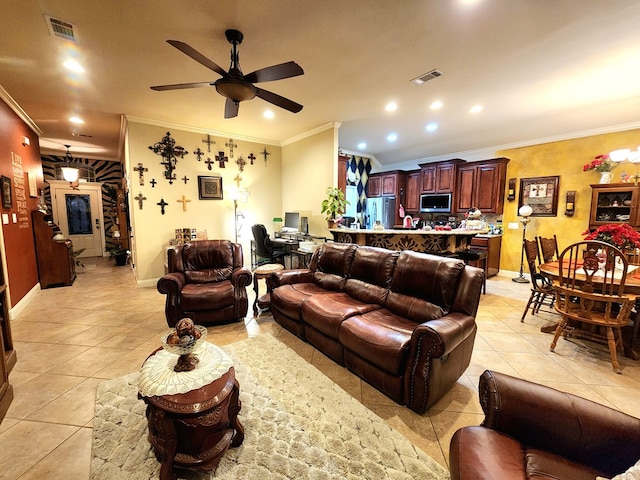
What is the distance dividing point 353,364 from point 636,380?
2410 millimetres

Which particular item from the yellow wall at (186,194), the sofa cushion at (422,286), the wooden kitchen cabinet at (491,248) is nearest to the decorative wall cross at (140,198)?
the yellow wall at (186,194)

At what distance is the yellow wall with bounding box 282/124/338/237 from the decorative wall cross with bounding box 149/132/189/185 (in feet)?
7.20

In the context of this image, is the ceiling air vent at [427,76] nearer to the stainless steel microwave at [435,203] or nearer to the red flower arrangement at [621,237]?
the red flower arrangement at [621,237]

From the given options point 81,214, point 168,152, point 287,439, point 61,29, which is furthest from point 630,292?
point 81,214

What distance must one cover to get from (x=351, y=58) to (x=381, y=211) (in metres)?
5.21

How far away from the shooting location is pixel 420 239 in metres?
3.96

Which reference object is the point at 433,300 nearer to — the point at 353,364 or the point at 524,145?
the point at 353,364

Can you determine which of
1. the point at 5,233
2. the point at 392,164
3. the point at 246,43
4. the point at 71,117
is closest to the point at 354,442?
the point at 246,43

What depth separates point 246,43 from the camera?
254 centimetres

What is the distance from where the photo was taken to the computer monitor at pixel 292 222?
18.5 ft

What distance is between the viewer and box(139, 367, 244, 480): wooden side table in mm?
1314

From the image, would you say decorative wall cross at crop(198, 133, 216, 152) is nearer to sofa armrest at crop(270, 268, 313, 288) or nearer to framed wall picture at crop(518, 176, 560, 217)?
sofa armrest at crop(270, 268, 313, 288)

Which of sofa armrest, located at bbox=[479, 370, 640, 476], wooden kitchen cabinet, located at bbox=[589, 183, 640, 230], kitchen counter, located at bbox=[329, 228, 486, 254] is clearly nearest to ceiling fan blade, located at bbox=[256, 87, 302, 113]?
kitchen counter, located at bbox=[329, 228, 486, 254]

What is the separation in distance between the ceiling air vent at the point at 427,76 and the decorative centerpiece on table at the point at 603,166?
3.83 m
